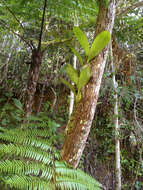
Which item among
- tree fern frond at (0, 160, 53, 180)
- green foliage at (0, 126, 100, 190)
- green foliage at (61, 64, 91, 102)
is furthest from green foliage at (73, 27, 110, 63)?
tree fern frond at (0, 160, 53, 180)

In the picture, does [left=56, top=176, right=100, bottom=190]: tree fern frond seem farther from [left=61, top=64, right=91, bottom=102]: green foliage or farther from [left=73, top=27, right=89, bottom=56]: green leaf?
[left=73, top=27, right=89, bottom=56]: green leaf

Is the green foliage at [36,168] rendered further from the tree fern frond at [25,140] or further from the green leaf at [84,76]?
the green leaf at [84,76]

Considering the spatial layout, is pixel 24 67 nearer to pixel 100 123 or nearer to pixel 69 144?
pixel 100 123

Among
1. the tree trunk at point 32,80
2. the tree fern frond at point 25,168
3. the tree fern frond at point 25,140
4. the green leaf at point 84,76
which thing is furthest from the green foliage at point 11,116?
the green leaf at point 84,76

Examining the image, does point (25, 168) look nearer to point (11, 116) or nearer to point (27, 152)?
point (27, 152)

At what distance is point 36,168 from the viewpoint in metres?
0.79

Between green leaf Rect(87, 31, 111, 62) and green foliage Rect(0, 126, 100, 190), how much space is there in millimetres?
709

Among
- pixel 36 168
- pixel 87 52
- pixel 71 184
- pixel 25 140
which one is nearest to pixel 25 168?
pixel 36 168

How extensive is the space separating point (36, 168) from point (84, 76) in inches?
26.5

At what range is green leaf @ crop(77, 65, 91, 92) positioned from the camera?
34.2 inches

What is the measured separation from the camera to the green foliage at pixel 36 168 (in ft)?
2.38

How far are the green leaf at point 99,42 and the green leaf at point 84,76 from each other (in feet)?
0.45

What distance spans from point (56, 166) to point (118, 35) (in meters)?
2.99

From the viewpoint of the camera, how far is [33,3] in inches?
67.6
